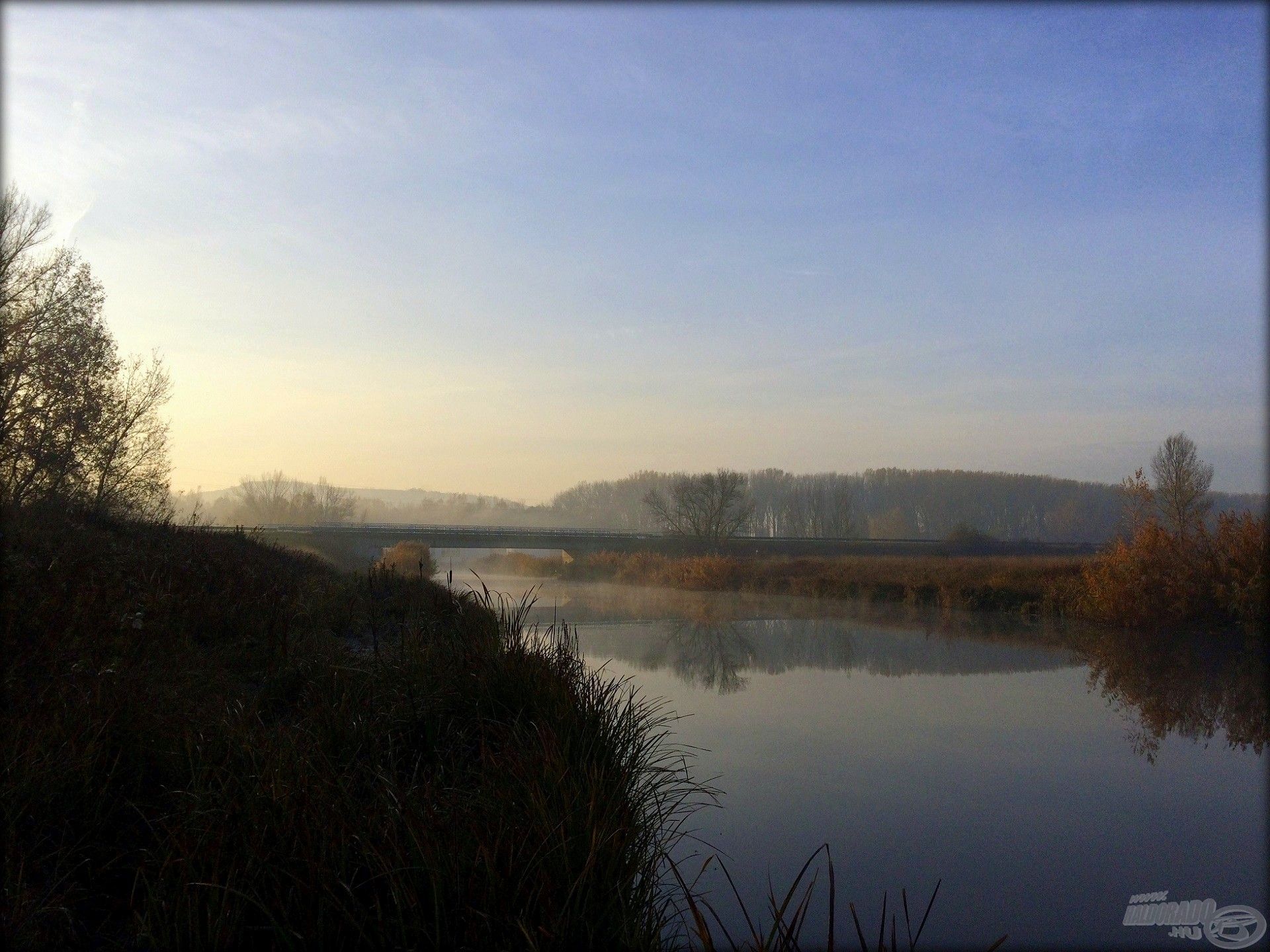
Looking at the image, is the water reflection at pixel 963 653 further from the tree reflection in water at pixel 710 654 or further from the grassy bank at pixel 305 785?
the grassy bank at pixel 305 785

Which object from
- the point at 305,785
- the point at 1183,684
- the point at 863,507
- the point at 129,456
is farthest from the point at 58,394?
the point at 863,507

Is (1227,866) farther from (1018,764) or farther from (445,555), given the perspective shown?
(445,555)

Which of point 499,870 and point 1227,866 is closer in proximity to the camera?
point 499,870

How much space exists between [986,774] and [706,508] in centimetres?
4013

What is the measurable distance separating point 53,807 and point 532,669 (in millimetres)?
2839

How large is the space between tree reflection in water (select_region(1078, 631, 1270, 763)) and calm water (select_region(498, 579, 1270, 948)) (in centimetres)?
5

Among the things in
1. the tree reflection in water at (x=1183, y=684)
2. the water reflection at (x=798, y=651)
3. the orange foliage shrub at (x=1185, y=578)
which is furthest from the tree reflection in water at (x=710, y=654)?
the orange foliage shrub at (x=1185, y=578)

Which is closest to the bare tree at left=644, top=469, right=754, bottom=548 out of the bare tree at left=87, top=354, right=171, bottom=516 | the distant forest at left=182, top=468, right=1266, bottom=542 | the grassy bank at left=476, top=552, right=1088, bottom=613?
the grassy bank at left=476, top=552, right=1088, bottom=613

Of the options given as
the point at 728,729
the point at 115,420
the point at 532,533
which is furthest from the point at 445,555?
the point at 728,729

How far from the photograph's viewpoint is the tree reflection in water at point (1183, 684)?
878 cm

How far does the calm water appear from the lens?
4824 mm

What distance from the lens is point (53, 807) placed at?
3770mm

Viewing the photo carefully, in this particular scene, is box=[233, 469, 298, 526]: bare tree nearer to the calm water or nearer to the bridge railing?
the bridge railing

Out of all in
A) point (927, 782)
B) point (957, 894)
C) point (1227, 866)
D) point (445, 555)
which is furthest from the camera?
point (445, 555)
